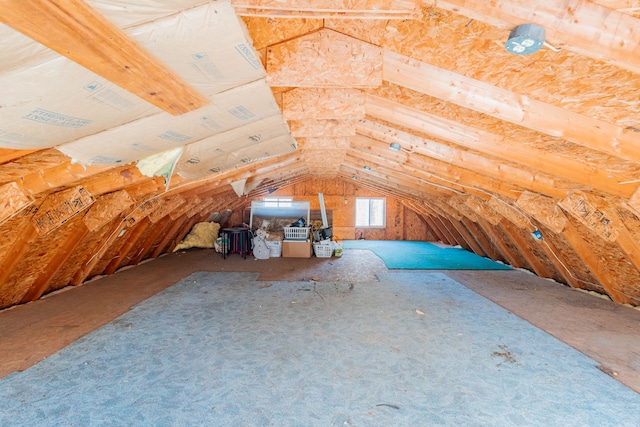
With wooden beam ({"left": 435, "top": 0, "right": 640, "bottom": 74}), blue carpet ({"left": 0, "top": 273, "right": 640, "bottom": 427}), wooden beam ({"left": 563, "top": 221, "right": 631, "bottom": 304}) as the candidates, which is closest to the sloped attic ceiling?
wooden beam ({"left": 435, "top": 0, "right": 640, "bottom": 74})

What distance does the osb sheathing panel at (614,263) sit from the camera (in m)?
3.69

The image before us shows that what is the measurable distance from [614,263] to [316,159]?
434cm

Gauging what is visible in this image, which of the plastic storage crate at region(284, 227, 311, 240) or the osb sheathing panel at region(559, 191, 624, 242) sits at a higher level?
the osb sheathing panel at region(559, 191, 624, 242)

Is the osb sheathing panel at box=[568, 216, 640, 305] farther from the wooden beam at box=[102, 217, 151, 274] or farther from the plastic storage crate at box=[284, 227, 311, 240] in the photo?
the wooden beam at box=[102, 217, 151, 274]

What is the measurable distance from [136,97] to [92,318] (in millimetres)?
3312

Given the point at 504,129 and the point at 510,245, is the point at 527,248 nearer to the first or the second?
the point at 510,245

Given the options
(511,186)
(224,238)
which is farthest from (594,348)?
(224,238)

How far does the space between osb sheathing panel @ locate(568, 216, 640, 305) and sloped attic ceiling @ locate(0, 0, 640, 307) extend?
1.71 ft

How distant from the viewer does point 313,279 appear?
17.3 ft

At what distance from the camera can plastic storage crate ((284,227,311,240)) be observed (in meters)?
7.64

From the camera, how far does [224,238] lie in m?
7.49

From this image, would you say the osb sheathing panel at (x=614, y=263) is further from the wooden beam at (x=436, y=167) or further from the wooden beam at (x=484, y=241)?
the wooden beam at (x=484, y=241)

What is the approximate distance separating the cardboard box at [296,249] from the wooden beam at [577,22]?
6609 mm

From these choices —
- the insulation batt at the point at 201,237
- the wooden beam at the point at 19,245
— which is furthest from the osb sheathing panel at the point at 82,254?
the insulation batt at the point at 201,237
